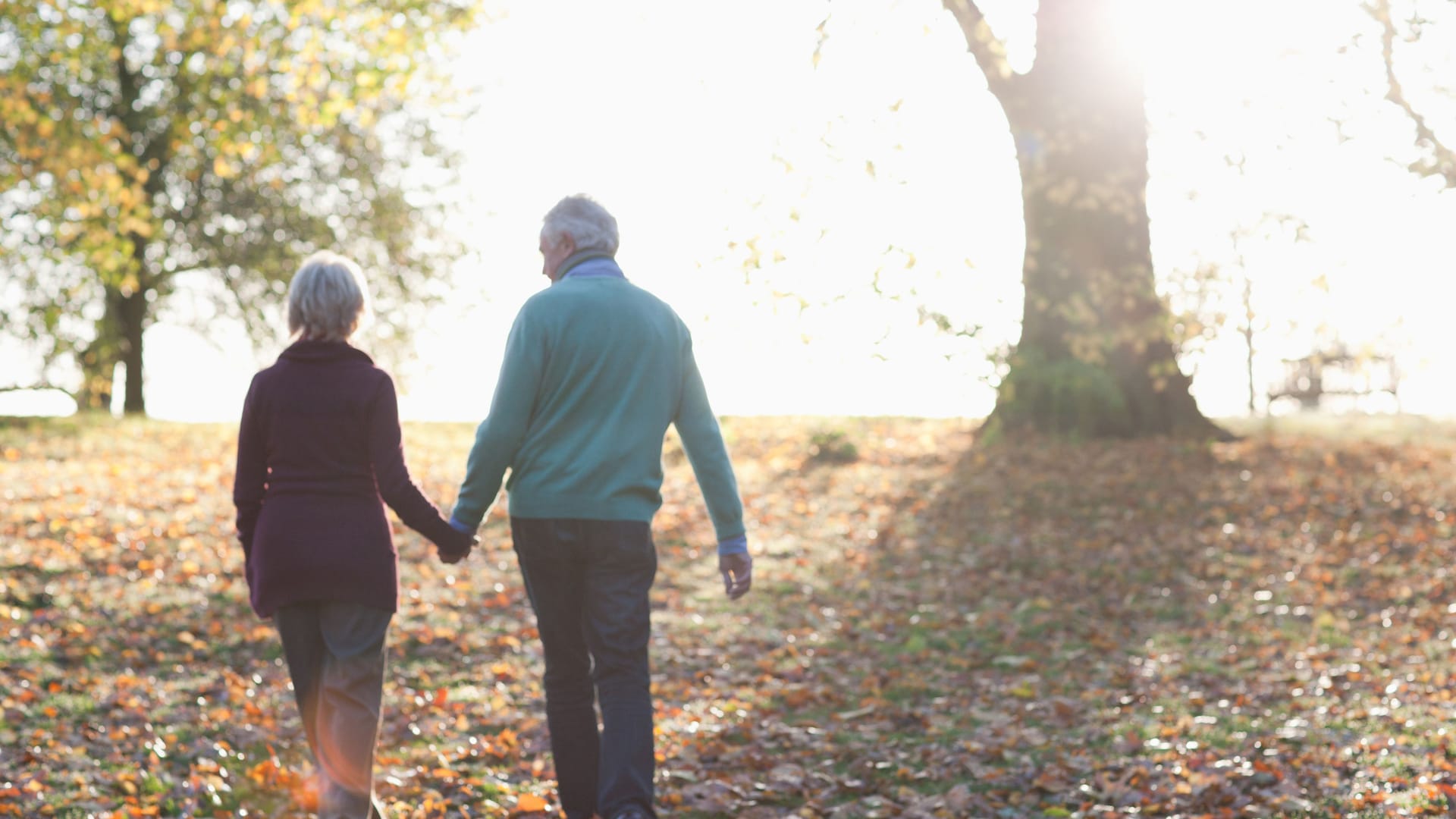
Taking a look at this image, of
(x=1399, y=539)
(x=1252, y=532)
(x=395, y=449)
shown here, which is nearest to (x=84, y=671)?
(x=395, y=449)

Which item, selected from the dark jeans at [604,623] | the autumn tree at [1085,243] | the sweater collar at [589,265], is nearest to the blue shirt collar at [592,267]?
the sweater collar at [589,265]

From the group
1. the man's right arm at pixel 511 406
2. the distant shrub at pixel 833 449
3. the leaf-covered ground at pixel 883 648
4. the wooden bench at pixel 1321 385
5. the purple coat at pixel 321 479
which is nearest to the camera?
the purple coat at pixel 321 479

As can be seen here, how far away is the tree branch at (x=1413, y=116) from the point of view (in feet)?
34.7

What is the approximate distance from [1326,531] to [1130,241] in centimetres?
541

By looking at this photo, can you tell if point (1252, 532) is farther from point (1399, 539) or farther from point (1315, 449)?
point (1315, 449)

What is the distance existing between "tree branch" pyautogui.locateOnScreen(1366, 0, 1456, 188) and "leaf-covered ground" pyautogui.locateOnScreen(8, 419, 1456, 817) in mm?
3599


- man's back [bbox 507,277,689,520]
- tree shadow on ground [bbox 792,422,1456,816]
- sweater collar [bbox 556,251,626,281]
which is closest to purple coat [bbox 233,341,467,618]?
man's back [bbox 507,277,689,520]

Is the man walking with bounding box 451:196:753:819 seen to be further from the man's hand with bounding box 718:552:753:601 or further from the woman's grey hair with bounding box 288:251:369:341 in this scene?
the woman's grey hair with bounding box 288:251:369:341

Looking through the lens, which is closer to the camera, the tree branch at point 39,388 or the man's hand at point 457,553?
the man's hand at point 457,553

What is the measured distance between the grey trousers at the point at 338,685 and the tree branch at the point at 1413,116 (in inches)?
363

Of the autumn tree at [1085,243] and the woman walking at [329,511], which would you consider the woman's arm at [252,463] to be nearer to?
the woman walking at [329,511]

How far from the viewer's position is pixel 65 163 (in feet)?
48.9

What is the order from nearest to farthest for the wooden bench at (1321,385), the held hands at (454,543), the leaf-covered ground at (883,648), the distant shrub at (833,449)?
the held hands at (454,543) < the leaf-covered ground at (883,648) < the distant shrub at (833,449) < the wooden bench at (1321,385)

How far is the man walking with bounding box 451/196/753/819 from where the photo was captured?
15.7 ft
